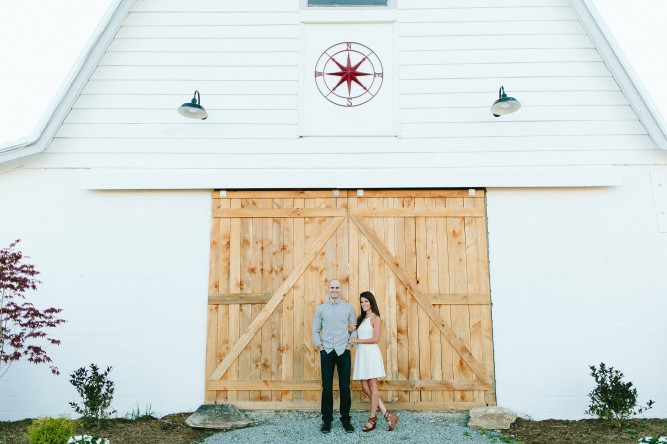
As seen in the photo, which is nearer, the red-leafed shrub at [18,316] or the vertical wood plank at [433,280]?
the red-leafed shrub at [18,316]

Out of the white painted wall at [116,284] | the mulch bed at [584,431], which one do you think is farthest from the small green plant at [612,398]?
the white painted wall at [116,284]

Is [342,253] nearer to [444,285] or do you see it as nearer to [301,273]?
[301,273]

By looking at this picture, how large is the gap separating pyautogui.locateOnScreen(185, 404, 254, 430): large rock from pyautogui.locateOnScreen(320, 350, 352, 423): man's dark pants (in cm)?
98

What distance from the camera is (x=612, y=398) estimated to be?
18.6 feet

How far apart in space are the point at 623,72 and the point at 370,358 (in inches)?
199

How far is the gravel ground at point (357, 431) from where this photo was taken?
17.3 ft

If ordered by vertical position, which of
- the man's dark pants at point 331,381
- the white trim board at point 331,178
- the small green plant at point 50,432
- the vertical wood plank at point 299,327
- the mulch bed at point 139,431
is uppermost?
the white trim board at point 331,178

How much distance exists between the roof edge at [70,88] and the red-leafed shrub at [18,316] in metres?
1.35

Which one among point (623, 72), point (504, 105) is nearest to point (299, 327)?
point (504, 105)

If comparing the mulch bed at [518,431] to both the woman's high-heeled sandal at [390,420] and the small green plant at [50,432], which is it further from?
the woman's high-heeled sandal at [390,420]

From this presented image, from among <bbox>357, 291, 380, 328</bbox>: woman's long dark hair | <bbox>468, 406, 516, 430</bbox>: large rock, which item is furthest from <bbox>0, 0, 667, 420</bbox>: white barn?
<bbox>357, 291, 380, 328</bbox>: woman's long dark hair

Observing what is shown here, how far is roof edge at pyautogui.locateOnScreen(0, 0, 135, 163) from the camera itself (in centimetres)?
640

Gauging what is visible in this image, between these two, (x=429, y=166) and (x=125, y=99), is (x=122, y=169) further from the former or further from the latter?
(x=429, y=166)

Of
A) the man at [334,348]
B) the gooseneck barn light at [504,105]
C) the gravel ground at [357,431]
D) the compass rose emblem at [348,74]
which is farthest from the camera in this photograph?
the compass rose emblem at [348,74]
